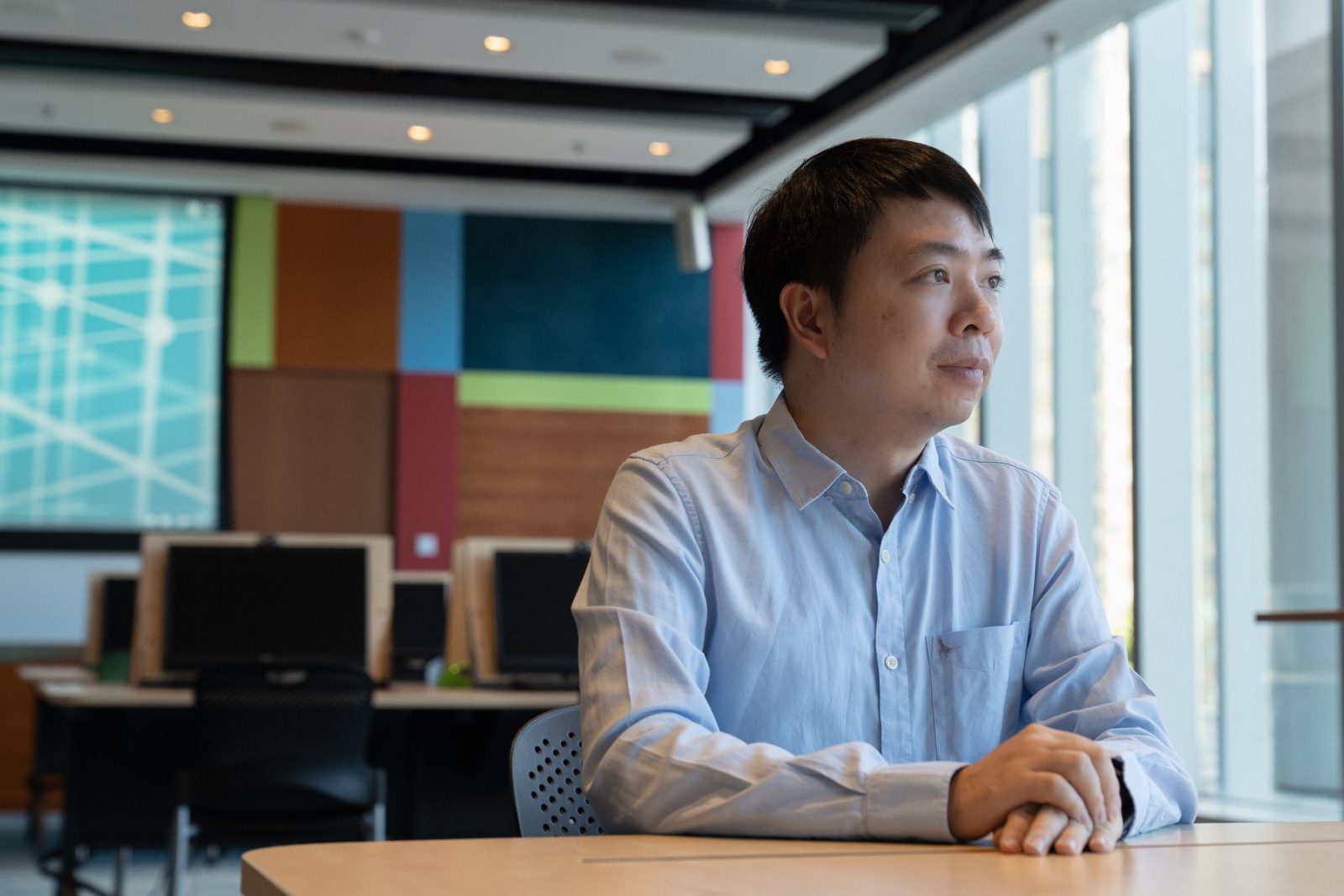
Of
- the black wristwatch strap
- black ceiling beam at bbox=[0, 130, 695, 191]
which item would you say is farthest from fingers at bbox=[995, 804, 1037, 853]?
black ceiling beam at bbox=[0, 130, 695, 191]

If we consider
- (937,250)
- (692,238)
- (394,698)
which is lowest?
(394,698)

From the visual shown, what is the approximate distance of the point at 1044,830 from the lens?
1.11 metres

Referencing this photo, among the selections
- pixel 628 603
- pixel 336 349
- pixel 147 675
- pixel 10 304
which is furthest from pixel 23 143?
pixel 628 603

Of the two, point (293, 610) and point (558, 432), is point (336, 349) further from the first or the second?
point (293, 610)

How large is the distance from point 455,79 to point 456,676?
144 inches

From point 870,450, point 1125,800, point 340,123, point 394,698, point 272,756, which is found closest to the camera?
A: point 1125,800

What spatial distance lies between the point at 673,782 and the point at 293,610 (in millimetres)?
3518

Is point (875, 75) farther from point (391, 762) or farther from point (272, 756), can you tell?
point (272, 756)

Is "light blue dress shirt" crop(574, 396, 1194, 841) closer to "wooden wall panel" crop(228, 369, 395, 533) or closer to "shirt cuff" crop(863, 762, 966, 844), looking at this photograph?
"shirt cuff" crop(863, 762, 966, 844)

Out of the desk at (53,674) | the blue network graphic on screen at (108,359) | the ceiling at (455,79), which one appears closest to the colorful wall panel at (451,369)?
the blue network graphic on screen at (108,359)

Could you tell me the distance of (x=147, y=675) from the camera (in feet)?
14.6

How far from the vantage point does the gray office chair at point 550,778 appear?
57.9 inches

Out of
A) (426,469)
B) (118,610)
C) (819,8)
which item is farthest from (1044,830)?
(426,469)

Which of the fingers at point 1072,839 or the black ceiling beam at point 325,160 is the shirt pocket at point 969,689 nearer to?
the fingers at point 1072,839
